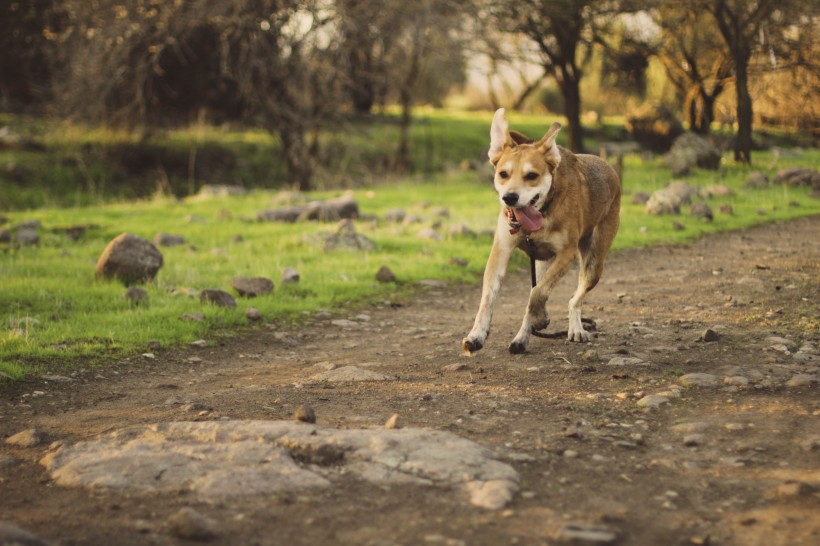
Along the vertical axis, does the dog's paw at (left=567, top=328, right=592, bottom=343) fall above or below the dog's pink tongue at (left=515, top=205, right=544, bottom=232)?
below

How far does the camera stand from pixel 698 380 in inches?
240

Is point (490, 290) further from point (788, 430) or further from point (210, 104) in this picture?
point (210, 104)

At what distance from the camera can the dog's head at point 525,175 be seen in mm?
6551

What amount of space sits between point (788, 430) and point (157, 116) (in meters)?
23.0

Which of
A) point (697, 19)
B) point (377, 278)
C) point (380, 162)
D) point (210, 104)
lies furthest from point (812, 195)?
point (210, 104)

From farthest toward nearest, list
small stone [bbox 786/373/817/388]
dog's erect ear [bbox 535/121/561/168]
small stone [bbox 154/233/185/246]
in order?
small stone [bbox 154/233/185/246] < dog's erect ear [bbox 535/121/561/168] < small stone [bbox 786/373/817/388]

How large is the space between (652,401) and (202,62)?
22331mm

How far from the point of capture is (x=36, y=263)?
1116cm

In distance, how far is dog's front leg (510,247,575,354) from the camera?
7023 millimetres

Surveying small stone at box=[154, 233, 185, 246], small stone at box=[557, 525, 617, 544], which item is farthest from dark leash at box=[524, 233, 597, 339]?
small stone at box=[154, 233, 185, 246]

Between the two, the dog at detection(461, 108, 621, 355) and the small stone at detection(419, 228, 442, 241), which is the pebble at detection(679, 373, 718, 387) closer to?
the dog at detection(461, 108, 621, 355)

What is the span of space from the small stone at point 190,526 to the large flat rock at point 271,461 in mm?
354

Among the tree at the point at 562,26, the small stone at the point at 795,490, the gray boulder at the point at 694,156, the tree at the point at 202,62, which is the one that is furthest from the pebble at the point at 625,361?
the tree at the point at 562,26

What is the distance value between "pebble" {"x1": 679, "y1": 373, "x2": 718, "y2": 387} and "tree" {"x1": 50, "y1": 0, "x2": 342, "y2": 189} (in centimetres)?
1793
